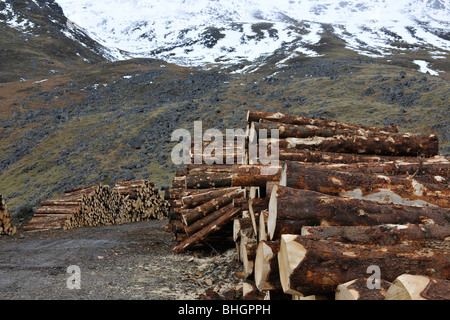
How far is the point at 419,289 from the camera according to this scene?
210cm

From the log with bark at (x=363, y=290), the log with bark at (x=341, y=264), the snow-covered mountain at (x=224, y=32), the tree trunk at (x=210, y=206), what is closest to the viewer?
the log with bark at (x=363, y=290)

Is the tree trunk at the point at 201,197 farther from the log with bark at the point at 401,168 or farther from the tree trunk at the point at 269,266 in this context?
the tree trunk at the point at 269,266

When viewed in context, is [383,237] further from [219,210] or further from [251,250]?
[219,210]

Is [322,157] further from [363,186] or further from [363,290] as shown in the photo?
[363,290]

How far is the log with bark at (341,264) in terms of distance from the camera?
285 centimetres

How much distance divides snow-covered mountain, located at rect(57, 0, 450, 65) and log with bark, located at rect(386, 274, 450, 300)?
3125 inches

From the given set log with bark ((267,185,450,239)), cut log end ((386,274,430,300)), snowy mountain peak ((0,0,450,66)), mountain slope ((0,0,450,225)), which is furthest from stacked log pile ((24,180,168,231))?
snowy mountain peak ((0,0,450,66))

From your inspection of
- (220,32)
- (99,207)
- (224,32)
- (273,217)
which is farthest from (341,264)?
(220,32)

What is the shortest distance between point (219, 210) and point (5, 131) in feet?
104

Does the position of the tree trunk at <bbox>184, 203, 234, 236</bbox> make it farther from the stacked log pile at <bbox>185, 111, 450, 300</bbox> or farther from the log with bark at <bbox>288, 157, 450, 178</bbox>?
the log with bark at <bbox>288, 157, 450, 178</bbox>

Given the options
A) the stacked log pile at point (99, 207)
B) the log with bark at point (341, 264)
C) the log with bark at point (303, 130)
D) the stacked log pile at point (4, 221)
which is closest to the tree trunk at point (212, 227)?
the log with bark at point (303, 130)

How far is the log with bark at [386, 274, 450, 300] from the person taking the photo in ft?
6.85

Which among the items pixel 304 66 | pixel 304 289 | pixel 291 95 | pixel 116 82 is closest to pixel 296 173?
pixel 304 289

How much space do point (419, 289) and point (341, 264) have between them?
82cm
